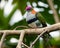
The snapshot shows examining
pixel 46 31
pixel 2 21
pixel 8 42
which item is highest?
pixel 2 21

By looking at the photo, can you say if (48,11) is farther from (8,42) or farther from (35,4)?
(8,42)

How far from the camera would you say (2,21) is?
84.0 inches

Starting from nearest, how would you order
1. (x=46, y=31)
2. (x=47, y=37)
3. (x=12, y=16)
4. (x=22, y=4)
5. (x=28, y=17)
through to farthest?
(x=46, y=31) → (x=47, y=37) → (x=22, y=4) → (x=28, y=17) → (x=12, y=16)

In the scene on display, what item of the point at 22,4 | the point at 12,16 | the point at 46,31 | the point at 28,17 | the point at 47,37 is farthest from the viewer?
the point at 12,16

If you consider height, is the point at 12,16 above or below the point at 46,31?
above

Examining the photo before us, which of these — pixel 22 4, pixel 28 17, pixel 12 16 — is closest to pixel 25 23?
pixel 28 17

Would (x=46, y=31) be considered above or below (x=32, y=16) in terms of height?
below

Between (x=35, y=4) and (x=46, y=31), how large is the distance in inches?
27.2

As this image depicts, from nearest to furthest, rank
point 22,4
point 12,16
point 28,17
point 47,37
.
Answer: point 47,37 < point 22,4 < point 28,17 < point 12,16

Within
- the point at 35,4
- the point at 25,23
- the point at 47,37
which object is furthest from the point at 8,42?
the point at 47,37

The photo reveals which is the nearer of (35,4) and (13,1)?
(13,1)

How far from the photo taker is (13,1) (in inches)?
63.0

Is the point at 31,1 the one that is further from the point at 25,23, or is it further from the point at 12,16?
the point at 12,16

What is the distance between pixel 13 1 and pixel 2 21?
57 centimetres
